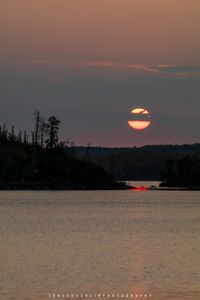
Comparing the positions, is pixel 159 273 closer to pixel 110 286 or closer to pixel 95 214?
pixel 110 286

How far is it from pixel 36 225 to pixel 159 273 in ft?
149

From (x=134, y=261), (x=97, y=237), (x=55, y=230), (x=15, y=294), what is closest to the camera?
(x=15, y=294)

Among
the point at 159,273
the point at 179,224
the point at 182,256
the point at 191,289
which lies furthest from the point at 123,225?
the point at 191,289

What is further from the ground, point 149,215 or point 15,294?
point 149,215

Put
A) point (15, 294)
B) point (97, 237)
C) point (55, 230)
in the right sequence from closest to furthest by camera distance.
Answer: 1. point (15, 294)
2. point (97, 237)
3. point (55, 230)

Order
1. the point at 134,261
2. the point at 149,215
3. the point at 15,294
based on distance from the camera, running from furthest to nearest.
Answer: the point at 149,215 → the point at 134,261 → the point at 15,294

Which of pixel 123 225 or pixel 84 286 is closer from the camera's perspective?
pixel 84 286

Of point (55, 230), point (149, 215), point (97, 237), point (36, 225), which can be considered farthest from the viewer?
point (149, 215)

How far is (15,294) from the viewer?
41.1 metres

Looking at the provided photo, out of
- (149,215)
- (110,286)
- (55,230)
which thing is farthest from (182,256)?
(149,215)

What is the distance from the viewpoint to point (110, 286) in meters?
44.8

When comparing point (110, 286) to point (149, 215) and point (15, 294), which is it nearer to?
point (15, 294)

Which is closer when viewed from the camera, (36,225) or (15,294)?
(15,294)

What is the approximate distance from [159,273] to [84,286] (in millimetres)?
5993
